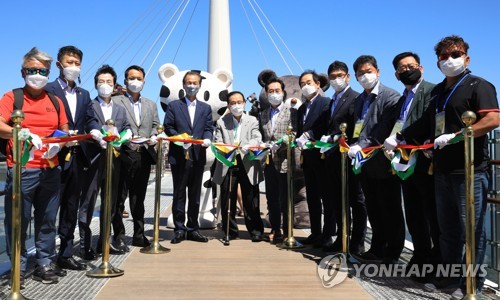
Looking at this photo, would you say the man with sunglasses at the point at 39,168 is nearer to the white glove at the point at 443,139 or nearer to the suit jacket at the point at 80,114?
the suit jacket at the point at 80,114

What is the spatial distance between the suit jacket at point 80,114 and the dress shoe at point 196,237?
177 centimetres

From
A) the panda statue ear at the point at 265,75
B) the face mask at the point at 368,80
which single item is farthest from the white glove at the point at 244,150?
the panda statue ear at the point at 265,75

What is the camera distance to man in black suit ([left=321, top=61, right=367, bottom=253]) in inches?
190

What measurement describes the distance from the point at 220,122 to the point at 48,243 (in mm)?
2695

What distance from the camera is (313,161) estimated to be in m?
5.24

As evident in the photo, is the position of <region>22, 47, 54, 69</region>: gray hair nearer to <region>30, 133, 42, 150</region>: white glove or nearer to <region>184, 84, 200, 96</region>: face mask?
<region>30, 133, 42, 150</region>: white glove

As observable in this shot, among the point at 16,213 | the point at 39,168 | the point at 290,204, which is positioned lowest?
the point at 290,204

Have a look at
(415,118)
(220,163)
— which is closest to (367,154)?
(415,118)

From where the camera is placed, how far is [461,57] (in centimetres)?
339

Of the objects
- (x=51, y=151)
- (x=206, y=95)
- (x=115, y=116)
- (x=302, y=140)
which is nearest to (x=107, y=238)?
(x=51, y=151)

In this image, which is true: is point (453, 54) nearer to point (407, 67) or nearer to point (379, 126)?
point (407, 67)

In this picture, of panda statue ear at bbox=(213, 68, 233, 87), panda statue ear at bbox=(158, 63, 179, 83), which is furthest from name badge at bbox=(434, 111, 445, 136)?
panda statue ear at bbox=(158, 63, 179, 83)

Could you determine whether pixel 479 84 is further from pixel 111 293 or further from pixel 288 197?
pixel 111 293

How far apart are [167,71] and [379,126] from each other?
4.15m
